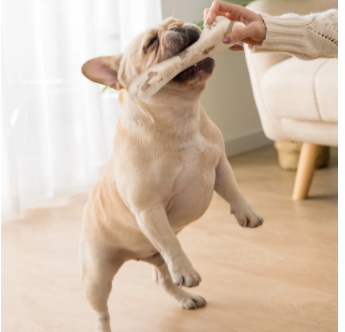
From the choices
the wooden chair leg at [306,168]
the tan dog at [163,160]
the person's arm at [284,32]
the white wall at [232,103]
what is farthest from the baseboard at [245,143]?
the tan dog at [163,160]

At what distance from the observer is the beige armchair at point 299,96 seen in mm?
2045

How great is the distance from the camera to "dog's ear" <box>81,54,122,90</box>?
1138mm

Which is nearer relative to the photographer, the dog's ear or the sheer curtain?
the dog's ear

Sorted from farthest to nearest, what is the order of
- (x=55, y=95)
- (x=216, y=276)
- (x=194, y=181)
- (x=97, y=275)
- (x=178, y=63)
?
(x=55, y=95) < (x=216, y=276) < (x=97, y=275) < (x=194, y=181) < (x=178, y=63)

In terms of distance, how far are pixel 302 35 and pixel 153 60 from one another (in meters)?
0.41

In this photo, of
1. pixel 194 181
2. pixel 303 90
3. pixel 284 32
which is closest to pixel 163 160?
pixel 194 181

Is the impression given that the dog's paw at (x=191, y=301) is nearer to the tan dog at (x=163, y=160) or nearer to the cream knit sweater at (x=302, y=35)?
the tan dog at (x=163, y=160)

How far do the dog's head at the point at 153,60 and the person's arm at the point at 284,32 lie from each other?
0.22 feet

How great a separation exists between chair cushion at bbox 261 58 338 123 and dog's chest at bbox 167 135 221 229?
3.28 feet

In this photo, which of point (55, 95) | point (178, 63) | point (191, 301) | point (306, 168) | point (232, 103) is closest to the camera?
A: point (178, 63)

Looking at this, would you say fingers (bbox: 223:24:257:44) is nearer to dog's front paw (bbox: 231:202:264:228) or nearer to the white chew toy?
the white chew toy

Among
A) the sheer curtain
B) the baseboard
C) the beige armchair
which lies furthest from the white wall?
the beige armchair

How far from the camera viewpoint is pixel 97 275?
4.19ft

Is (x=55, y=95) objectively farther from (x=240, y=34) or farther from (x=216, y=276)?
(x=240, y=34)
